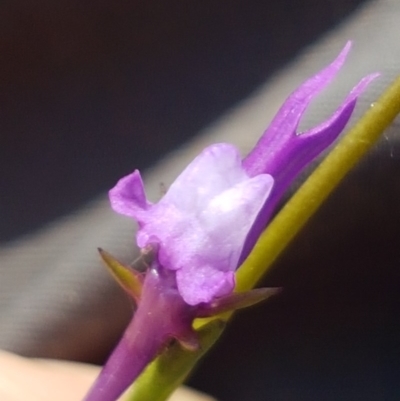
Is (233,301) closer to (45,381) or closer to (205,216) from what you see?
(205,216)

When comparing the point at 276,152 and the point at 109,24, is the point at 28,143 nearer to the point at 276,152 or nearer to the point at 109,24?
the point at 109,24

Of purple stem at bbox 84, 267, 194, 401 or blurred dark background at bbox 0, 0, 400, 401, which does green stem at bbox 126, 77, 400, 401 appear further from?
blurred dark background at bbox 0, 0, 400, 401

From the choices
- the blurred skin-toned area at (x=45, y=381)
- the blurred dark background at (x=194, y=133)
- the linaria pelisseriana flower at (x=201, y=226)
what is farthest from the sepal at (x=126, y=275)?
the blurred dark background at (x=194, y=133)

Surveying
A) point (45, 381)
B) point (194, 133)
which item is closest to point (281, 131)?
point (45, 381)

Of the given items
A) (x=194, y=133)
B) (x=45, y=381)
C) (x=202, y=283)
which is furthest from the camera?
(x=194, y=133)

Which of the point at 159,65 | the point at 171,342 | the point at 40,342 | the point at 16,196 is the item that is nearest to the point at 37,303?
the point at 40,342

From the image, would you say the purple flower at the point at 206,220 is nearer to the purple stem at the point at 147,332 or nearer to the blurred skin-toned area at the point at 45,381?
the purple stem at the point at 147,332

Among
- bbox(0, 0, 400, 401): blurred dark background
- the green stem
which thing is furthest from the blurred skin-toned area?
the green stem
